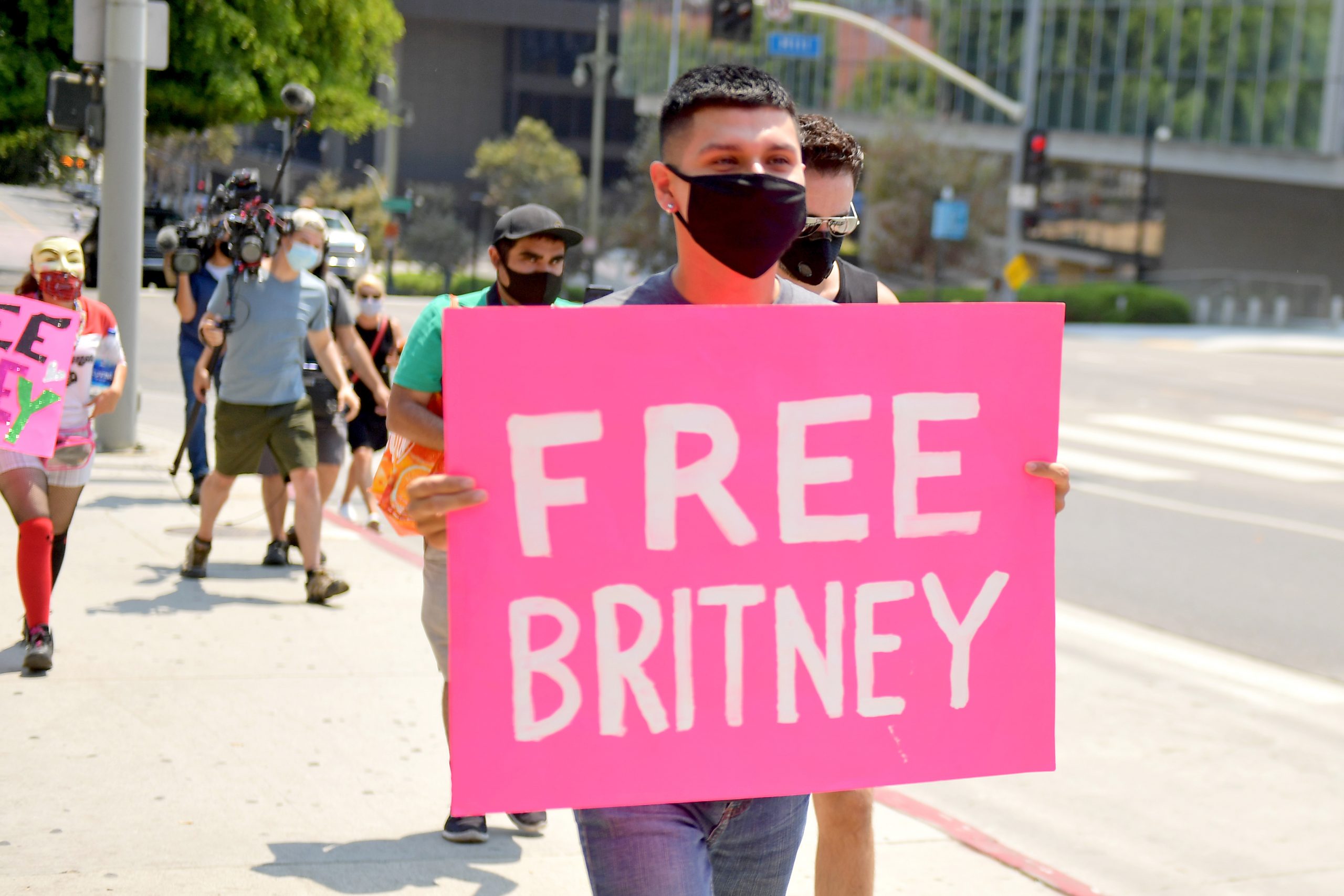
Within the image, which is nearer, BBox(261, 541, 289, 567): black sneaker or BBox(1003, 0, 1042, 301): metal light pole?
BBox(261, 541, 289, 567): black sneaker

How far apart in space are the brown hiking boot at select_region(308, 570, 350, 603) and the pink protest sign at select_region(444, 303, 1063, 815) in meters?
5.00

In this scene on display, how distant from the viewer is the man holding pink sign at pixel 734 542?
2639mm

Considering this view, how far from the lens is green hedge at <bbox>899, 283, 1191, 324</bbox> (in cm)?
4009

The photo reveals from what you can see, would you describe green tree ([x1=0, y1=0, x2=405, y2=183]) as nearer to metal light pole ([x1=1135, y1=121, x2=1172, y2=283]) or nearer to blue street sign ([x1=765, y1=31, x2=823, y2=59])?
blue street sign ([x1=765, y1=31, x2=823, y2=59])

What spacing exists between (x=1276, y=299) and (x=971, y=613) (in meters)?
43.4

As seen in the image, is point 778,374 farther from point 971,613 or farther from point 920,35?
point 920,35

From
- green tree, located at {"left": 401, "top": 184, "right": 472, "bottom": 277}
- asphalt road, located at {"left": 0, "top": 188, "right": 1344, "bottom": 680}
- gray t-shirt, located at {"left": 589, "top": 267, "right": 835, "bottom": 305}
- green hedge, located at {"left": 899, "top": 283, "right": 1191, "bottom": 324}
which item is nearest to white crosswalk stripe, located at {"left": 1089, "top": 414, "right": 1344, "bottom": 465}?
asphalt road, located at {"left": 0, "top": 188, "right": 1344, "bottom": 680}

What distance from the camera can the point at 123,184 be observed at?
Result: 11500mm

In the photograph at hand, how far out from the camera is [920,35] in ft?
186

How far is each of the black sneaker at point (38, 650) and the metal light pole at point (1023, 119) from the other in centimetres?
2563

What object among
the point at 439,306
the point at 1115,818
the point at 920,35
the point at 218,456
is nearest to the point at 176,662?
the point at 218,456

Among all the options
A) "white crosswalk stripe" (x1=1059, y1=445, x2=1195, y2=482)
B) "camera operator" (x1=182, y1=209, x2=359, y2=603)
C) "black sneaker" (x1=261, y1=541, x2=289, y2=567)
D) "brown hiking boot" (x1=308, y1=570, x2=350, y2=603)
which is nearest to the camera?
"brown hiking boot" (x1=308, y1=570, x2=350, y2=603)

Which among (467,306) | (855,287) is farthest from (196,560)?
(855,287)

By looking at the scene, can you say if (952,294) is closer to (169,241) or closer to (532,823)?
(169,241)
